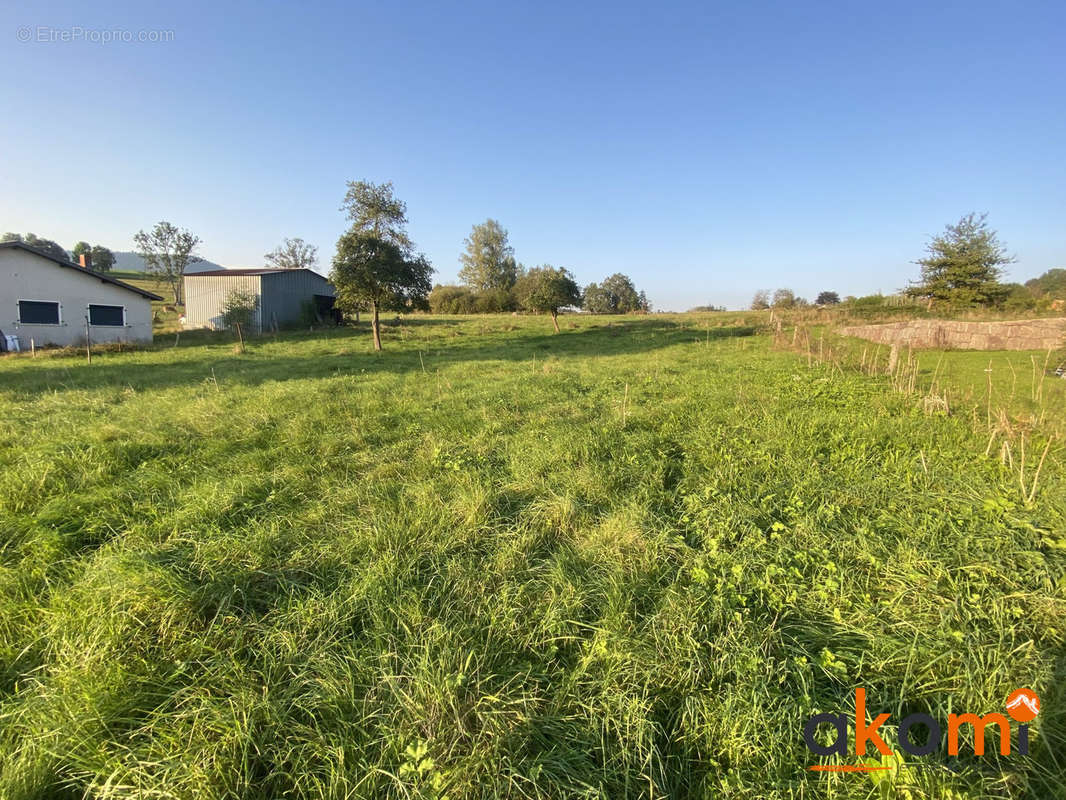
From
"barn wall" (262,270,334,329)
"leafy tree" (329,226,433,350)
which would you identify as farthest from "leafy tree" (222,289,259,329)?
"leafy tree" (329,226,433,350)

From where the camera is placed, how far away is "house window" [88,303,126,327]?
1950 centimetres

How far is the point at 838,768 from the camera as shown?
1.69 meters

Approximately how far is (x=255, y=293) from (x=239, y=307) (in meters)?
1.27

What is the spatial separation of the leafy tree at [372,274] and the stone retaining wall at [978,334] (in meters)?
19.5

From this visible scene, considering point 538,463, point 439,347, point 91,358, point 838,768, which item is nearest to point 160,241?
point 91,358

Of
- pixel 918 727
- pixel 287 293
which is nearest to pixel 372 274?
pixel 287 293

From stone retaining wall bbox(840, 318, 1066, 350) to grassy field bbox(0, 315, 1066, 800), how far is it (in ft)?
47.4

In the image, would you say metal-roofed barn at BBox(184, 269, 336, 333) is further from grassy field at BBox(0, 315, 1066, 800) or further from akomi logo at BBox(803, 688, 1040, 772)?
akomi logo at BBox(803, 688, 1040, 772)

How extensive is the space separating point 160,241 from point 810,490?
67330 mm

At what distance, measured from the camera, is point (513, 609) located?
246 centimetres

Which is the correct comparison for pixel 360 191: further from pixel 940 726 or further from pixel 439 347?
pixel 940 726

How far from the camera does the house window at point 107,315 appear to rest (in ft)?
64.0

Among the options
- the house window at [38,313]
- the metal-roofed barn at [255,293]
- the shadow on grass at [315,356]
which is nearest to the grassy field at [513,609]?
the shadow on grass at [315,356]

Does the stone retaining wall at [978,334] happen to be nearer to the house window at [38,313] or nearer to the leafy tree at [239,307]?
the leafy tree at [239,307]
